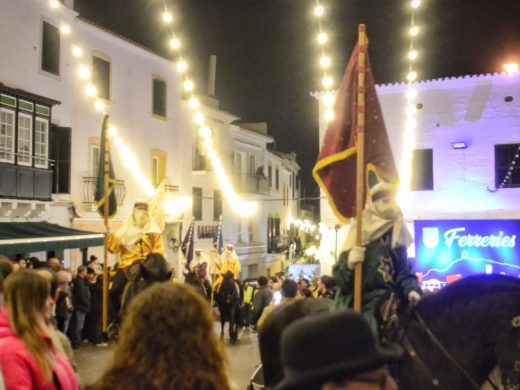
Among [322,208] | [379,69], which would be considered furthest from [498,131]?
[322,208]

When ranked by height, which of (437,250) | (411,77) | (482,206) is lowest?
(437,250)

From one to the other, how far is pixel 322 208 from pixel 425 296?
20.9m

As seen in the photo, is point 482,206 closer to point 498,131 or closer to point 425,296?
point 498,131

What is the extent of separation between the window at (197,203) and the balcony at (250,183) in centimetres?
422

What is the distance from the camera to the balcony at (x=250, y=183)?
38.6 m

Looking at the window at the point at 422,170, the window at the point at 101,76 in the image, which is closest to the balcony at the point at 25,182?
the window at the point at 101,76

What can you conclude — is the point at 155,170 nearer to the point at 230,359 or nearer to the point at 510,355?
the point at 230,359

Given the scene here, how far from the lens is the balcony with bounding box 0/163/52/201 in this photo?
792 inches

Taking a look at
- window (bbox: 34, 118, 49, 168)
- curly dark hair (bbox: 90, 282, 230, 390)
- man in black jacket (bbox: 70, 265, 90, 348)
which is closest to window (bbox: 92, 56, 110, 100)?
window (bbox: 34, 118, 49, 168)

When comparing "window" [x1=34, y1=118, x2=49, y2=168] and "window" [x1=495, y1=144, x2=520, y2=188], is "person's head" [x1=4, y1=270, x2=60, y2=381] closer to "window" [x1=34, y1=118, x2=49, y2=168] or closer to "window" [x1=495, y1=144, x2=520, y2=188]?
"window" [x1=34, y1=118, x2=49, y2=168]

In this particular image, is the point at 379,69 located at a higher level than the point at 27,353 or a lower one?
higher

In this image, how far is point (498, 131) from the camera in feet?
79.4

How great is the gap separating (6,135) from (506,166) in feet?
54.4

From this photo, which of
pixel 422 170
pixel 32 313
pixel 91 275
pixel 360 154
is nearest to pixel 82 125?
pixel 91 275
